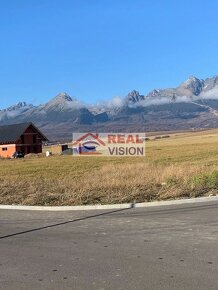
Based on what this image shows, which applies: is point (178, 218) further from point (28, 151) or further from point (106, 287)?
point (28, 151)

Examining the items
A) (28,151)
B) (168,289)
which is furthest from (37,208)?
(28,151)

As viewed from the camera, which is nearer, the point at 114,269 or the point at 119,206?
the point at 114,269

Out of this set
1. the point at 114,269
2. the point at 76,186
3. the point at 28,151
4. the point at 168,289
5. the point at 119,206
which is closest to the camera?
the point at 168,289

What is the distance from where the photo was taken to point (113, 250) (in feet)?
23.1

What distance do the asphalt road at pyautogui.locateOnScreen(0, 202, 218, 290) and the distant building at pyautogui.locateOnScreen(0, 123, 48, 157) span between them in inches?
2851

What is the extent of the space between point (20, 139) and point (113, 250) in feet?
250

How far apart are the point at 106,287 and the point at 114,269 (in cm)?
67

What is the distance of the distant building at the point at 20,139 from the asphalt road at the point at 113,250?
238 feet

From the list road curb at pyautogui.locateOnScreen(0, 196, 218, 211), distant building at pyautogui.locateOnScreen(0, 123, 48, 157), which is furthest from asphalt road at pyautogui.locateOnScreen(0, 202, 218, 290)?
distant building at pyautogui.locateOnScreen(0, 123, 48, 157)

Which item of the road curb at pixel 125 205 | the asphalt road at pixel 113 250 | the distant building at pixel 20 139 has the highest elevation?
the distant building at pixel 20 139

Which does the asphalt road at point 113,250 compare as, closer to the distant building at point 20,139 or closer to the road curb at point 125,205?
the road curb at point 125,205

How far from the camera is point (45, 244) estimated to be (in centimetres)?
769

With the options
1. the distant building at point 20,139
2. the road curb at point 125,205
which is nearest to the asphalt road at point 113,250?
the road curb at point 125,205

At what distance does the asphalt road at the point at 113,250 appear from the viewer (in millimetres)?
5677
